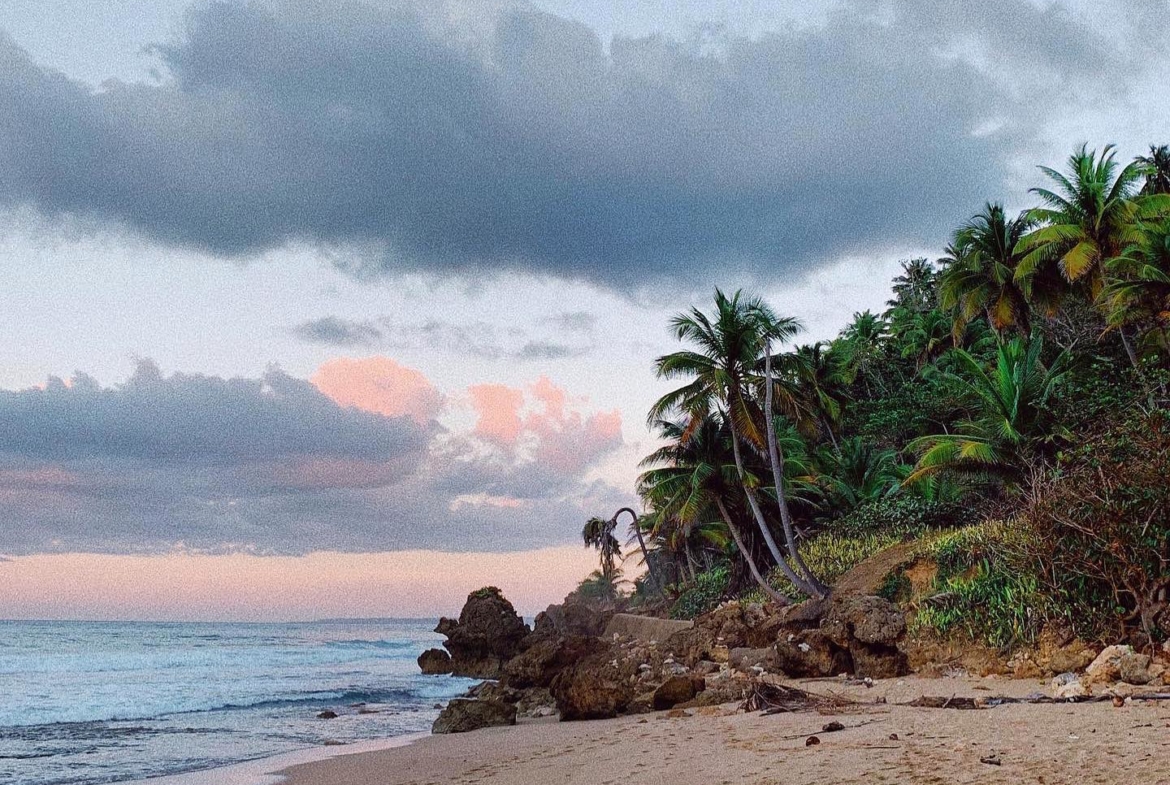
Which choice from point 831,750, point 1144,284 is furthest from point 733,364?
point 831,750

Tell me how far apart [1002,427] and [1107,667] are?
1317cm

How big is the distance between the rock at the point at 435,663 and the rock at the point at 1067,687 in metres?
27.5

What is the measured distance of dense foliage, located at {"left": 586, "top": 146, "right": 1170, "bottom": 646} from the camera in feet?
40.4

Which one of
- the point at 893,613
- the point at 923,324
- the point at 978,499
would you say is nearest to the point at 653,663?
the point at 893,613

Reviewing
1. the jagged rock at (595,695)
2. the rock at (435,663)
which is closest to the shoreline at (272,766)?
the jagged rock at (595,695)

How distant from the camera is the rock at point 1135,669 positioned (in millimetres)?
9852

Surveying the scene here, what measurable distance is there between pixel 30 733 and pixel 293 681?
47.8 feet

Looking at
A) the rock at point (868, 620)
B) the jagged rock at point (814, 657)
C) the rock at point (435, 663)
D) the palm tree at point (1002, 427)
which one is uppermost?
the palm tree at point (1002, 427)

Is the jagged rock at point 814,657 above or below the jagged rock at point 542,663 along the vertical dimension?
above

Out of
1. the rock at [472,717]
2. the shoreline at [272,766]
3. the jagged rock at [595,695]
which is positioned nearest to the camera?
the shoreline at [272,766]

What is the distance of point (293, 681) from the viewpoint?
30.8 m

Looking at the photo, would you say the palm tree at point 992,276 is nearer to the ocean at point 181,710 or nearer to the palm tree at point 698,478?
the palm tree at point 698,478

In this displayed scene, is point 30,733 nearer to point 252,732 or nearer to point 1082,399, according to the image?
point 252,732

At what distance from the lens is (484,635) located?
33.1m
